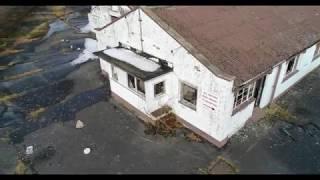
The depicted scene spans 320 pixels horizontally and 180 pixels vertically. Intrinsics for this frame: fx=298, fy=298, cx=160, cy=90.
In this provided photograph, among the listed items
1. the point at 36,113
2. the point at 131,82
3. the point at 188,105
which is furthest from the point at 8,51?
the point at 188,105

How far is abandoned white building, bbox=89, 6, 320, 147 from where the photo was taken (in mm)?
12992

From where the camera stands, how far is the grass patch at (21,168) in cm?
1295

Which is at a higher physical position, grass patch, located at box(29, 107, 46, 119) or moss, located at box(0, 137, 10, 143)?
grass patch, located at box(29, 107, 46, 119)

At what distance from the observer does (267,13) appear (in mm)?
17672

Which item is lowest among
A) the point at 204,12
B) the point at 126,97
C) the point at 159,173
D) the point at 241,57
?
the point at 159,173

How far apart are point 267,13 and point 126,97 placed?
381 inches

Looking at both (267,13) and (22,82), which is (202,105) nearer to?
(267,13)

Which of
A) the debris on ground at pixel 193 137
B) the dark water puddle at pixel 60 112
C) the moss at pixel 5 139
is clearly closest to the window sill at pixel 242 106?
the debris on ground at pixel 193 137

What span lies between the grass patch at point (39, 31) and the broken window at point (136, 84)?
51.1 ft

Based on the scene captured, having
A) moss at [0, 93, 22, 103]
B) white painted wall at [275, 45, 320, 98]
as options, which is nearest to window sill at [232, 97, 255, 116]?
white painted wall at [275, 45, 320, 98]

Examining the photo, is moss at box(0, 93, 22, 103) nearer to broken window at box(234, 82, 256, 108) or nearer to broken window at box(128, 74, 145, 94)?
broken window at box(128, 74, 145, 94)

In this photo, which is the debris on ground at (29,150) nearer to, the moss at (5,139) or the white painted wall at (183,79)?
the moss at (5,139)

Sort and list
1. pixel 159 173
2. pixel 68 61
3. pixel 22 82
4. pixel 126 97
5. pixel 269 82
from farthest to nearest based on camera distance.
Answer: pixel 68 61 < pixel 22 82 < pixel 126 97 < pixel 269 82 < pixel 159 173

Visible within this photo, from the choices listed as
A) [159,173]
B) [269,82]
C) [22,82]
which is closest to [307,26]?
[269,82]
